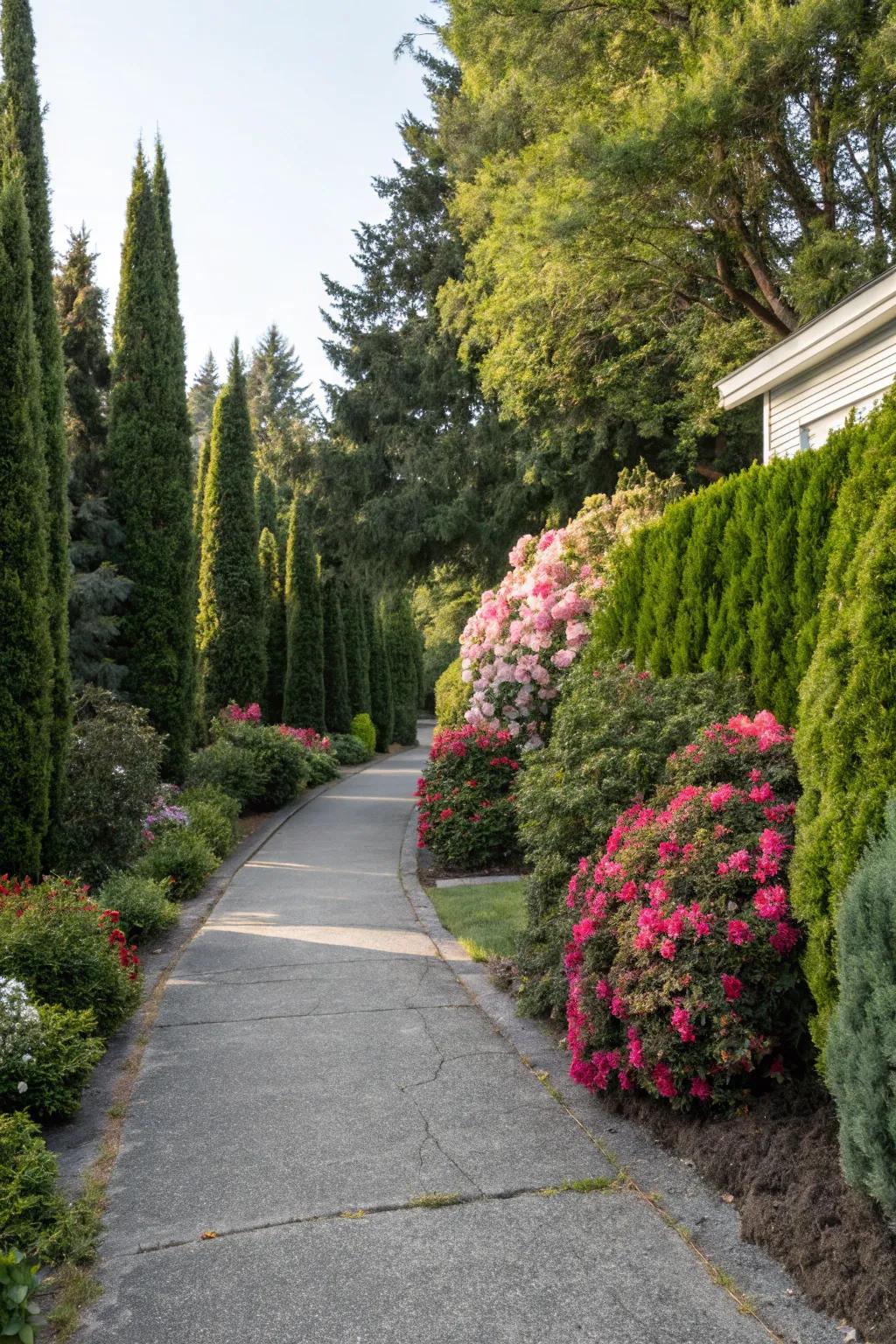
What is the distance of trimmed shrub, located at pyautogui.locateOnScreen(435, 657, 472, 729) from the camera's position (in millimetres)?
15149

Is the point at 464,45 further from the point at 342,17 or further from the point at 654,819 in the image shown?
the point at 654,819

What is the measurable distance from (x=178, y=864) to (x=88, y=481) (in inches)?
251

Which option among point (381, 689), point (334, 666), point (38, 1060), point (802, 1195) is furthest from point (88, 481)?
point (381, 689)

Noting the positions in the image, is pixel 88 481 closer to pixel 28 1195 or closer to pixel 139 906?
pixel 139 906

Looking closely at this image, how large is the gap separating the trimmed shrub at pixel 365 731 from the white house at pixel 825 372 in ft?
55.3

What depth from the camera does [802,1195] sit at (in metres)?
2.78

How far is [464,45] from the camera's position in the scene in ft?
52.4

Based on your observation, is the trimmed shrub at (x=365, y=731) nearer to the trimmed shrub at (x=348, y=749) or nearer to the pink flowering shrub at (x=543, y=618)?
the trimmed shrub at (x=348, y=749)

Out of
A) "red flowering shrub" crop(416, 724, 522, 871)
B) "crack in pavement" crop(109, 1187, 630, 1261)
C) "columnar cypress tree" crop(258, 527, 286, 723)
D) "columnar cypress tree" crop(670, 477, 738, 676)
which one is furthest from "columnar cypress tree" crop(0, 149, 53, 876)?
"columnar cypress tree" crop(258, 527, 286, 723)

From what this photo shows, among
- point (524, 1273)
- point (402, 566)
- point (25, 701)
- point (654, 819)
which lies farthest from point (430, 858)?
point (402, 566)

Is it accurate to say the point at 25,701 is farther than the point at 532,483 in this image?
No

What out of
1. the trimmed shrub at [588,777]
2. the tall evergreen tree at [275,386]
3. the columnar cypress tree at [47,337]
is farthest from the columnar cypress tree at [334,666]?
the tall evergreen tree at [275,386]

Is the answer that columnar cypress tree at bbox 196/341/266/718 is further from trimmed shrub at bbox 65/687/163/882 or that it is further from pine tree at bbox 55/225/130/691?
trimmed shrub at bbox 65/687/163/882

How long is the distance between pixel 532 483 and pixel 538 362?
2.45 m
